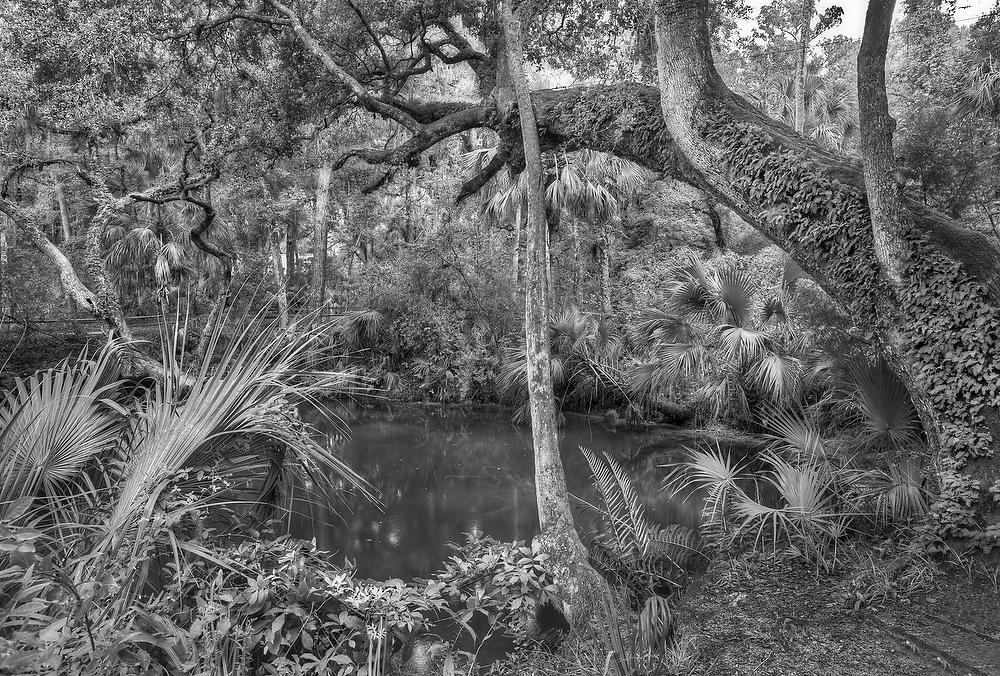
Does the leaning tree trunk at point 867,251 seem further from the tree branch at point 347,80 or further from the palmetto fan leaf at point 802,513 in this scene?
the tree branch at point 347,80

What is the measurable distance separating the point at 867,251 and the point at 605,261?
502 inches

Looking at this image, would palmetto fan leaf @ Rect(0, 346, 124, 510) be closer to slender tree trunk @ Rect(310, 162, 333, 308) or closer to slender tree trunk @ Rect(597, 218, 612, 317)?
slender tree trunk @ Rect(310, 162, 333, 308)

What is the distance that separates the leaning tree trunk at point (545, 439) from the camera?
15.4 ft

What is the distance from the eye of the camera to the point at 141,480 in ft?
7.93

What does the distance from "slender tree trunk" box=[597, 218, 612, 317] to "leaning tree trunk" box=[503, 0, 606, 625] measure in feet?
39.2

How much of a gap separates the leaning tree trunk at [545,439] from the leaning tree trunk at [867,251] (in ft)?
5.44

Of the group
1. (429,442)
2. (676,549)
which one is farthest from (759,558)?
(429,442)

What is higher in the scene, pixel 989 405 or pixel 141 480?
pixel 141 480

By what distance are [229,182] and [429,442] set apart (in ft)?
23.8

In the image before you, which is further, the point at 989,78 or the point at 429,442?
the point at 429,442

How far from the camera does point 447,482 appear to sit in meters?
9.98

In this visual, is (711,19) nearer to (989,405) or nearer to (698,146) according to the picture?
(698,146)

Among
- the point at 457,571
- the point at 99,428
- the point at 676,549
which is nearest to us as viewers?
the point at 99,428

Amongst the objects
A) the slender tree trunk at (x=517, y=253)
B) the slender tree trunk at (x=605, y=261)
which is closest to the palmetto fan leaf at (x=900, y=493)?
the slender tree trunk at (x=605, y=261)
